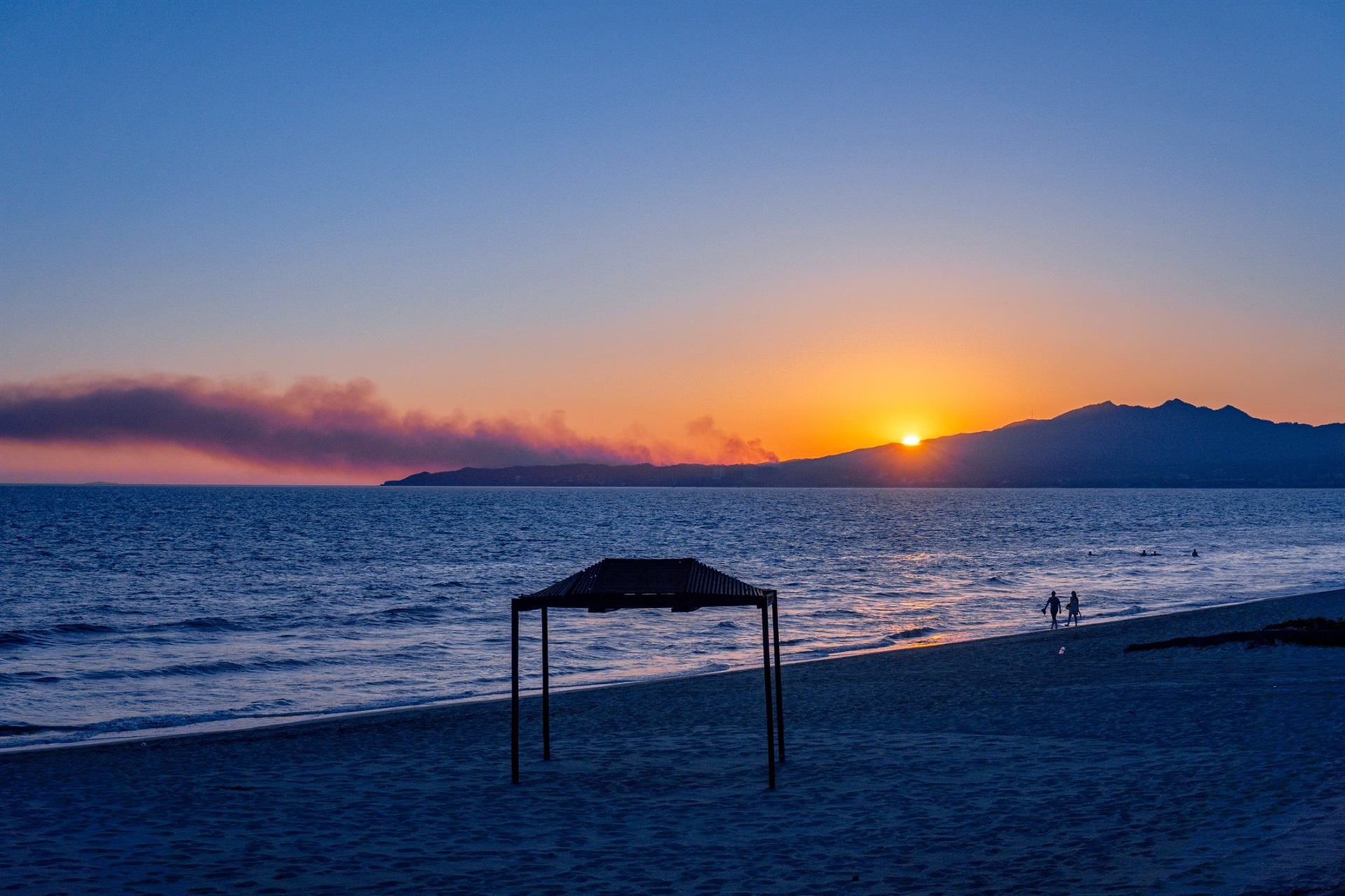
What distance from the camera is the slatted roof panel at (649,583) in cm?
1252

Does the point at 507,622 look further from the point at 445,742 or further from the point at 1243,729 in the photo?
the point at 1243,729

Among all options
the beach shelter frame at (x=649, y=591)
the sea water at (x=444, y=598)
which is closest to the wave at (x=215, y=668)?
the sea water at (x=444, y=598)

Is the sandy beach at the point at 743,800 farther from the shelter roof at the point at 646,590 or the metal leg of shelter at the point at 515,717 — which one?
the shelter roof at the point at 646,590

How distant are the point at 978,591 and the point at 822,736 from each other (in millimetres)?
39669

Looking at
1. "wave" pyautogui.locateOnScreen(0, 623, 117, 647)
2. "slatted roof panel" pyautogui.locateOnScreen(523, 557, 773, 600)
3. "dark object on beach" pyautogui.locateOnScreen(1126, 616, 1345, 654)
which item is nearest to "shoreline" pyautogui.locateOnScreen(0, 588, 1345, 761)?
"dark object on beach" pyautogui.locateOnScreen(1126, 616, 1345, 654)

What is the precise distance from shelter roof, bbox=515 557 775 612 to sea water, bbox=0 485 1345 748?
12.3 meters

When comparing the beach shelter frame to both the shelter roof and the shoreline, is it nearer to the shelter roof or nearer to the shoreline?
the shelter roof

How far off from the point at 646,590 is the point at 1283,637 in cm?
1862

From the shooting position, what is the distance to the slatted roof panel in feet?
41.1

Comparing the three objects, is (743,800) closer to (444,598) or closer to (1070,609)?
(1070,609)

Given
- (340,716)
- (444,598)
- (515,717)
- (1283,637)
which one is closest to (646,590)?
(515,717)

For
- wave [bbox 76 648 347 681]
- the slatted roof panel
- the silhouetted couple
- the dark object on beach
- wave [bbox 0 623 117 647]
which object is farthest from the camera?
the silhouetted couple

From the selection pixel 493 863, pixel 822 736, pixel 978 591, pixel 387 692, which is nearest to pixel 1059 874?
pixel 493 863

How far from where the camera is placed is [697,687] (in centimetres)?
2347
